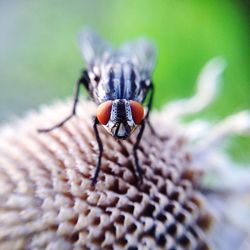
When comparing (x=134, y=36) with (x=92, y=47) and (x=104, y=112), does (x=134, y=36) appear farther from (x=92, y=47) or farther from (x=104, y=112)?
(x=104, y=112)

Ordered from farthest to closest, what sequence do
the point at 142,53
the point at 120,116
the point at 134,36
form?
the point at 134,36, the point at 142,53, the point at 120,116

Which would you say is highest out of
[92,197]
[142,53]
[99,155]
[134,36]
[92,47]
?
[134,36]

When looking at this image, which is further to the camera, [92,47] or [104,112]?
[92,47]

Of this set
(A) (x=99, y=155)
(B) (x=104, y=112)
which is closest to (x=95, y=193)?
(A) (x=99, y=155)

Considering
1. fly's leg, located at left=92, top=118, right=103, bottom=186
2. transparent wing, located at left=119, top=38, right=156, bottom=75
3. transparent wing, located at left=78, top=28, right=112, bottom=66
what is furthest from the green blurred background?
fly's leg, located at left=92, top=118, right=103, bottom=186

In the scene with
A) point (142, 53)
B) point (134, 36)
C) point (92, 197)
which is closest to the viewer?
point (92, 197)

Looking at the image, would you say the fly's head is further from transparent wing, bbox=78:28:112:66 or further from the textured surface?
transparent wing, bbox=78:28:112:66

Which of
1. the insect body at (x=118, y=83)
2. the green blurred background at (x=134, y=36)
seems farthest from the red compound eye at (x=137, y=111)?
the green blurred background at (x=134, y=36)

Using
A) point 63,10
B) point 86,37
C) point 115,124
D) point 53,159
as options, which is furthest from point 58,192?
point 63,10
